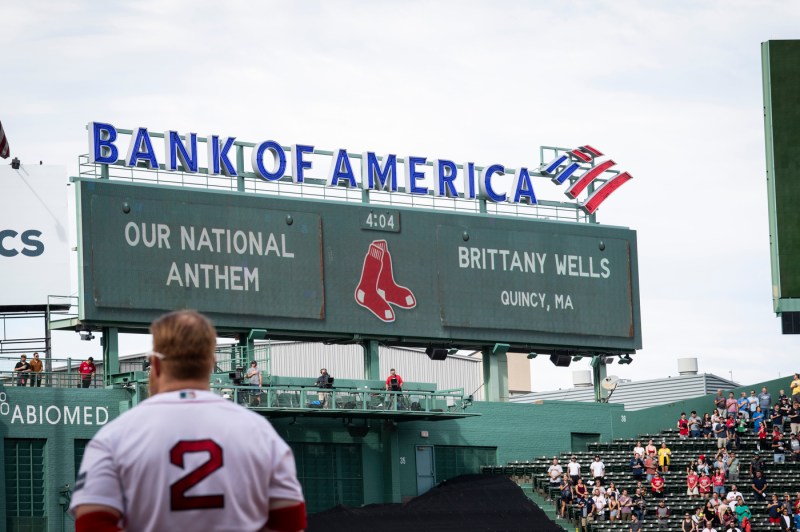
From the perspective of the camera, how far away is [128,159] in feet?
125

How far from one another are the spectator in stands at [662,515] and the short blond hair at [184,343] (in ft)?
106

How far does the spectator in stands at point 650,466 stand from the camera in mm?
38688

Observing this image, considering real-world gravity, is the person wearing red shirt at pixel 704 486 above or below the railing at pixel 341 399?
below

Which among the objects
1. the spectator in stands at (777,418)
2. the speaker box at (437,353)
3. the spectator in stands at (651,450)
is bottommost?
the spectator in stands at (651,450)

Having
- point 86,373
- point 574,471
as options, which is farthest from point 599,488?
point 86,373

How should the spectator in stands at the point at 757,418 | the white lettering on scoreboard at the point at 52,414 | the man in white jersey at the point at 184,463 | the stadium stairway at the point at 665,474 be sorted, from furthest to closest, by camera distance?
the spectator in stands at the point at 757,418 → the stadium stairway at the point at 665,474 → the white lettering on scoreboard at the point at 52,414 → the man in white jersey at the point at 184,463

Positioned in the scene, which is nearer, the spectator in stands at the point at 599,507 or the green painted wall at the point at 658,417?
the spectator in stands at the point at 599,507

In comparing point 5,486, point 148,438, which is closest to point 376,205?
point 5,486

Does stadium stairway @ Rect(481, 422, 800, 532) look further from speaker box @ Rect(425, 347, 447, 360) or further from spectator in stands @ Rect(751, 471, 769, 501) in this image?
speaker box @ Rect(425, 347, 447, 360)

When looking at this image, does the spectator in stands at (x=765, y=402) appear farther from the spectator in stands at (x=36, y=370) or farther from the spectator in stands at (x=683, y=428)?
the spectator in stands at (x=36, y=370)

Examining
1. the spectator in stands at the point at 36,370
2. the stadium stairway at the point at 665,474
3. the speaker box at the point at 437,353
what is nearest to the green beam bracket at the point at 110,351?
the spectator in stands at the point at 36,370

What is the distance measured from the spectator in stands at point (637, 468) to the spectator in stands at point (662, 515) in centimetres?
→ 217

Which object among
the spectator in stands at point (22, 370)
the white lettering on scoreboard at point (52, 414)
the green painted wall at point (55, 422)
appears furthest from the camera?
the spectator in stands at point (22, 370)

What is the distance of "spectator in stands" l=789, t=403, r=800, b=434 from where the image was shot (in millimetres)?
40856
